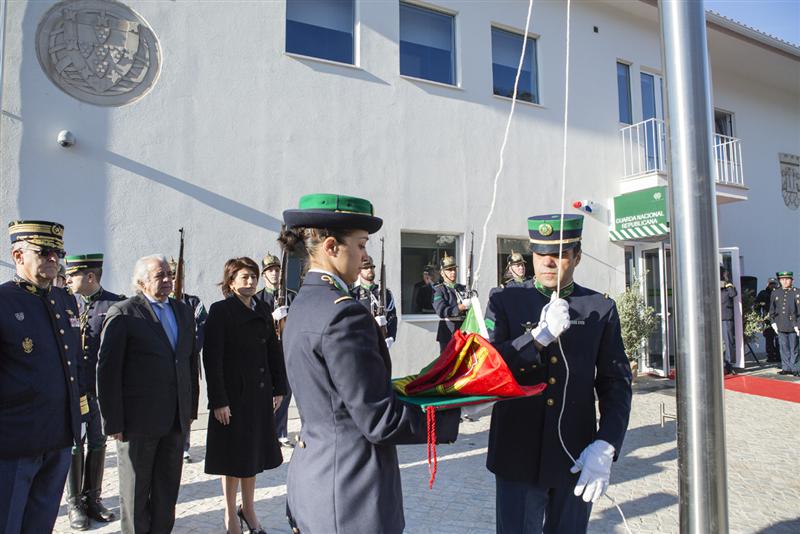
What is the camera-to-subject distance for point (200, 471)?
5387 millimetres

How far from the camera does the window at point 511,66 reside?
10.1 meters

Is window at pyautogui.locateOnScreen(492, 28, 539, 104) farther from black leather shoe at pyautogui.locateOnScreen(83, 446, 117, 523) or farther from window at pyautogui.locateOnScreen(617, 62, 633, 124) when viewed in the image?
black leather shoe at pyautogui.locateOnScreen(83, 446, 117, 523)

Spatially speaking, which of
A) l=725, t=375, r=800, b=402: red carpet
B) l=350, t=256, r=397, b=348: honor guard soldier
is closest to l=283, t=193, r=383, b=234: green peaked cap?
l=350, t=256, r=397, b=348: honor guard soldier

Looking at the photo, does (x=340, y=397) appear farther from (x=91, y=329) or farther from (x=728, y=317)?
(x=728, y=317)

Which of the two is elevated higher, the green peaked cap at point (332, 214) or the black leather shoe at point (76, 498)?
the green peaked cap at point (332, 214)

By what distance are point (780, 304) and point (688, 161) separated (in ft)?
42.5

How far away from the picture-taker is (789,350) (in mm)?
11531

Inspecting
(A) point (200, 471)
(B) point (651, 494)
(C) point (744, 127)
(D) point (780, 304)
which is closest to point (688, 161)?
(B) point (651, 494)

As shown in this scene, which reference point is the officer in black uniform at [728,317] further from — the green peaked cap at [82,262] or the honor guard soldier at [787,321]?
the green peaked cap at [82,262]

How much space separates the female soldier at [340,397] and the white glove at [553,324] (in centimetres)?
Answer: 57

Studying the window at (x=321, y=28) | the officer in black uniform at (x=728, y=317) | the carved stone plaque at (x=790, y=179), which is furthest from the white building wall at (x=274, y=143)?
the carved stone plaque at (x=790, y=179)

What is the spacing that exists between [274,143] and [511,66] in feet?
17.0

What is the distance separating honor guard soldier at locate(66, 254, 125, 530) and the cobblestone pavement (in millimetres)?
169

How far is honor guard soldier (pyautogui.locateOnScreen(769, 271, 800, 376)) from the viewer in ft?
37.5
